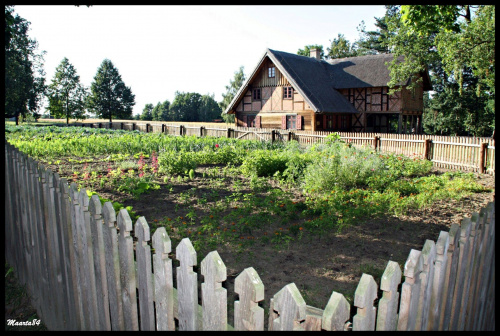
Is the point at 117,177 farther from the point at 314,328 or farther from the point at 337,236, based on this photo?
the point at 314,328

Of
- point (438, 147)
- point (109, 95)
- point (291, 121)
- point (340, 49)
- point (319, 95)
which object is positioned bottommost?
point (438, 147)

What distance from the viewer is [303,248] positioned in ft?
17.8

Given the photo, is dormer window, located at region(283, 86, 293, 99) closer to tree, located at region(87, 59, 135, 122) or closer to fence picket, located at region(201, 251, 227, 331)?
fence picket, located at region(201, 251, 227, 331)

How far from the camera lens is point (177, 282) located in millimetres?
1901

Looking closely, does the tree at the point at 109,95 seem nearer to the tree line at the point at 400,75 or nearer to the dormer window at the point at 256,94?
the tree line at the point at 400,75

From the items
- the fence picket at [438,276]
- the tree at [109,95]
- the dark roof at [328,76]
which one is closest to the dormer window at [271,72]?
the dark roof at [328,76]

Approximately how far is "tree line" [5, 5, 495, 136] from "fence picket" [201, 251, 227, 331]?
6738mm

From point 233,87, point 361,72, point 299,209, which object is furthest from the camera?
point 233,87

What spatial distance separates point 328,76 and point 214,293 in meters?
32.3

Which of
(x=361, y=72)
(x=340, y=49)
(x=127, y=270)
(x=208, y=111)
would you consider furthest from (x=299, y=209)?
(x=208, y=111)

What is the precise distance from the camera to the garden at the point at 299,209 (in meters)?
4.92

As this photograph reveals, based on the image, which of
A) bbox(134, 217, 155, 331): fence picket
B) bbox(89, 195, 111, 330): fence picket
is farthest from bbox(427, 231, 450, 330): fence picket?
bbox(89, 195, 111, 330): fence picket

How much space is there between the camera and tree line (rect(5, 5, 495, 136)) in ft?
59.8

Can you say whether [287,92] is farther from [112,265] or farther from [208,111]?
[208,111]
